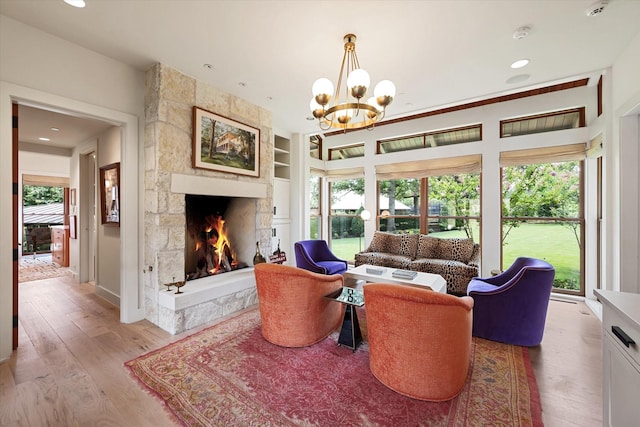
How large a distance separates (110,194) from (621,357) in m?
5.29

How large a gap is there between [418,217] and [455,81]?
2827 mm

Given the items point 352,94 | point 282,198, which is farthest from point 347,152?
point 352,94

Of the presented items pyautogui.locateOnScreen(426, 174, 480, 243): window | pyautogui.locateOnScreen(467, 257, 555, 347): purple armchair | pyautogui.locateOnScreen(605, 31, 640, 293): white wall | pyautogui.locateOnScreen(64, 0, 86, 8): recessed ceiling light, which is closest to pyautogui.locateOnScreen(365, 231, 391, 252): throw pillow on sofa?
pyautogui.locateOnScreen(426, 174, 480, 243): window

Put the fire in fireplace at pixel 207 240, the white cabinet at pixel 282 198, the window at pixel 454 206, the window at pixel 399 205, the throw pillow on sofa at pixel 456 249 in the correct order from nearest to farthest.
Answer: the fire in fireplace at pixel 207 240
the throw pillow on sofa at pixel 456 249
the window at pixel 454 206
the white cabinet at pixel 282 198
the window at pixel 399 205

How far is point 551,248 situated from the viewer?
439cm

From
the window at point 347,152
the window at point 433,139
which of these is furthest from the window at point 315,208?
the window at point 433,139

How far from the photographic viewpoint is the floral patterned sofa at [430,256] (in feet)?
13.5

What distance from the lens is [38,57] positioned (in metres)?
2.52

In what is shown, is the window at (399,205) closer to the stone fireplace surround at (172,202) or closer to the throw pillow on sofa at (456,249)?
the throw pillow on sofa at (456,249)

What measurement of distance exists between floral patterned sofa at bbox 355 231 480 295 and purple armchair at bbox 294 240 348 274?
23.2 inches

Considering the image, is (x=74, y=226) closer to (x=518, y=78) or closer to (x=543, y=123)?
(x=518, y=78)

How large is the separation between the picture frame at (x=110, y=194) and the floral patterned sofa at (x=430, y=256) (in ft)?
13.2

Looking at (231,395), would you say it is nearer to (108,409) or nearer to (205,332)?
(108,409)

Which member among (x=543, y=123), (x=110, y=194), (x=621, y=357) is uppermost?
(x=543, y=123)
